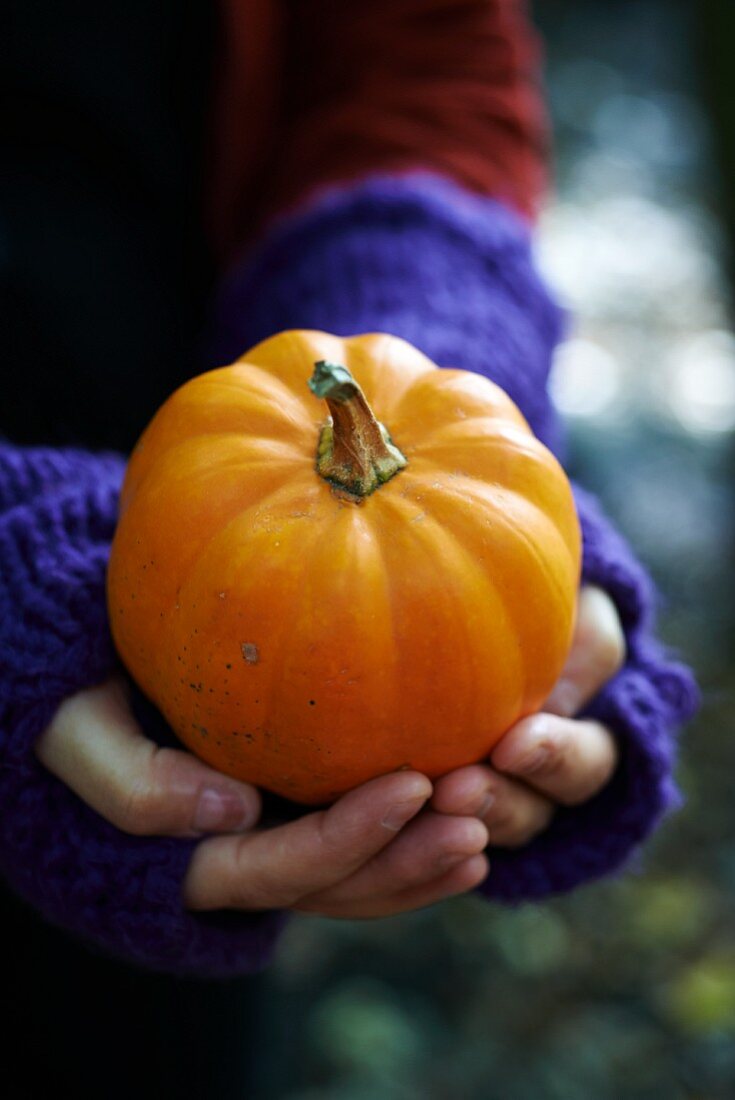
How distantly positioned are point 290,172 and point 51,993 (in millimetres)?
1216

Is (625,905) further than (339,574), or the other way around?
(625,905)

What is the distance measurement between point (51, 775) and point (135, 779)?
124 mm

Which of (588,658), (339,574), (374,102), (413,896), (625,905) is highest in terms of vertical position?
(374,102)

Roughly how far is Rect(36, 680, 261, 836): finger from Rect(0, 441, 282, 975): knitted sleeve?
0.07 feet

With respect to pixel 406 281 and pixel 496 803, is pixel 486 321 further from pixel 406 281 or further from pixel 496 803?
pixel 496 803

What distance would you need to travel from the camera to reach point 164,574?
971 mm

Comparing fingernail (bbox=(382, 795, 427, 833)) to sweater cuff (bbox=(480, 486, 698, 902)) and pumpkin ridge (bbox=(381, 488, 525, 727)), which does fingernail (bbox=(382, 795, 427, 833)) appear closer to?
pumpkin ridge (bbox=(381, 488, 525, 727))

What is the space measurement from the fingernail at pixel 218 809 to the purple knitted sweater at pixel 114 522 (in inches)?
1.8

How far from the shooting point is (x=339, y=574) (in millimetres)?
928

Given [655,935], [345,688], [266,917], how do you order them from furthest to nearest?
[655,935], [266,917], [345,688]

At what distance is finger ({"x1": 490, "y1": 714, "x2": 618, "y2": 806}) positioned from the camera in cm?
104

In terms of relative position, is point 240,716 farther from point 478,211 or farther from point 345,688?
point 478,211

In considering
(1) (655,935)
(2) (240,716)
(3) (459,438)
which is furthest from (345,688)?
A: (1) (655,935)

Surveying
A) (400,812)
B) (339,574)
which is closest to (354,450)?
(339,574)
